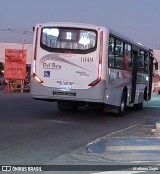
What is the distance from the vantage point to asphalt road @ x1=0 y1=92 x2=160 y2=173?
30.9 ft

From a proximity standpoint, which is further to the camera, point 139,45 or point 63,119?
point 139,45

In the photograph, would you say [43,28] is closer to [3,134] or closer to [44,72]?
[44,72]

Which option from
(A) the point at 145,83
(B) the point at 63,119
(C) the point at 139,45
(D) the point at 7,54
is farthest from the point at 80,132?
(D) the point at 7,54

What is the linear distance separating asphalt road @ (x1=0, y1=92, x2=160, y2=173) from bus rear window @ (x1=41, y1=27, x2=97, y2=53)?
266cm

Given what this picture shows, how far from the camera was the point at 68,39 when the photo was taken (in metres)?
16.8

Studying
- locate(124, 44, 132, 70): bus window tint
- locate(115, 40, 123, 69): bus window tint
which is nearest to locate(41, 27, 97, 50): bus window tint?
locate(115, 40, 123, 69): bus window tint

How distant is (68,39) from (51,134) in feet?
16.1

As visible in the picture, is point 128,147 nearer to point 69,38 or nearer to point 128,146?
point 128,146

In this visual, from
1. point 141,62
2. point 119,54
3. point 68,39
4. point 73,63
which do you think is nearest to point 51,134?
point 73,63

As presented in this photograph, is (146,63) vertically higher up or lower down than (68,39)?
lower down

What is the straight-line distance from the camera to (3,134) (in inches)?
500

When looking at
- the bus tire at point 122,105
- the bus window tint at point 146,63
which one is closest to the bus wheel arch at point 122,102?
the bus tire at point 122,105

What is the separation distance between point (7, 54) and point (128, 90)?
869 inches

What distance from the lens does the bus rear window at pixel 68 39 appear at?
653 inches
